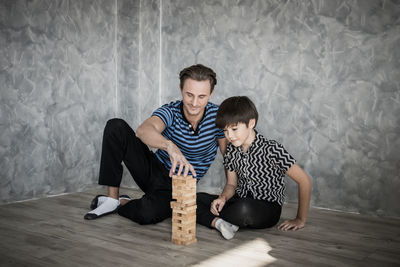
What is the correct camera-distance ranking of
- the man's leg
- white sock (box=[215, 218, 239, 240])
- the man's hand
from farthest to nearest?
the man's leg < white sock (box=[215, 218, 239, 240]) < the man's hand

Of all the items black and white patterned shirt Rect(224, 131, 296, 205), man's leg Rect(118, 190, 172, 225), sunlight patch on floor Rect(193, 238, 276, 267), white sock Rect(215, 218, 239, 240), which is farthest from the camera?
man's leg Rect(118, 190, 172, 225)

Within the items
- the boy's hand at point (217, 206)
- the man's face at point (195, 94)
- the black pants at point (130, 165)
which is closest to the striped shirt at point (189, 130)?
the man's face at point (195, 94)

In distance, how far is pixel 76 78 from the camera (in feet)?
9.97

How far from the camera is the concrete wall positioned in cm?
242

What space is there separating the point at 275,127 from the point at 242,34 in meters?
0.74

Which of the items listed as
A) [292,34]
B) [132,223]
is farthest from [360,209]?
[132,223]

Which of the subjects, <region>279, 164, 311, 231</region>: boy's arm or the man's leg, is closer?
<region>279, 164, 311, 231</region>: boy's arm

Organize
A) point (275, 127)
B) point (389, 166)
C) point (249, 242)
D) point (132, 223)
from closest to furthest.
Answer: point (249, 242)
point (132, 223)
point (389, 166)
point (275, 127)

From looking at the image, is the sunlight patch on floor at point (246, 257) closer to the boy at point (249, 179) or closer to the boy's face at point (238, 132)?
the boy at point (249, 179)

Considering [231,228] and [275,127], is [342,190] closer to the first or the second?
[275,127]

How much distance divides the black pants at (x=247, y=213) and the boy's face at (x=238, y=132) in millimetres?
311

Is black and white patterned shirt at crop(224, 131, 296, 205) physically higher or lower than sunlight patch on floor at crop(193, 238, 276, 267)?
higher

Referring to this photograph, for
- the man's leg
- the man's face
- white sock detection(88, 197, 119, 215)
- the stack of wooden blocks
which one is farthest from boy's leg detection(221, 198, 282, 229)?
white sock detection(88, 197, 119, 215)

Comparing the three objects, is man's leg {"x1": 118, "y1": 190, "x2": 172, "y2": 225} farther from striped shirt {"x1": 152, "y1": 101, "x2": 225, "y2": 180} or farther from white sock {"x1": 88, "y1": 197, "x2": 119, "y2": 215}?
striped shirt {"x1": 152, "y1": 101, "x2": 225, "y2": 180}
